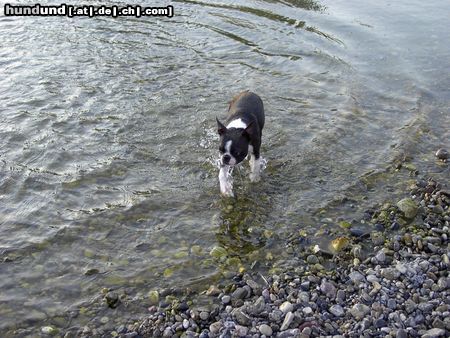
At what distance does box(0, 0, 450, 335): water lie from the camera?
23.0ft

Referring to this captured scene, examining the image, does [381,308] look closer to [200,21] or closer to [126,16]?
[200,21]

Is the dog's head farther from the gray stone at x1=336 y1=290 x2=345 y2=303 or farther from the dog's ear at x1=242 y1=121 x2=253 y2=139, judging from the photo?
the gray stone at x1=336 y1=290 x2=345 y2=303

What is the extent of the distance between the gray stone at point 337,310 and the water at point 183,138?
128cm

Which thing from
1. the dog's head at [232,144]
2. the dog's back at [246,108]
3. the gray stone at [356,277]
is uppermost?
the dog's back at [246,108]

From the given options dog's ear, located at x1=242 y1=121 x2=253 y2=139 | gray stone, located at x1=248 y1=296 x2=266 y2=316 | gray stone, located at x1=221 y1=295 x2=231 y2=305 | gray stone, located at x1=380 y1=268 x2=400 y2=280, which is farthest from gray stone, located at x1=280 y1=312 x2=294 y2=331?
dog's ear, located at x1=242 y1=121 x2=253 y2=139

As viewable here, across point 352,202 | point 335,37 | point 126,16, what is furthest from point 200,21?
point 352,202

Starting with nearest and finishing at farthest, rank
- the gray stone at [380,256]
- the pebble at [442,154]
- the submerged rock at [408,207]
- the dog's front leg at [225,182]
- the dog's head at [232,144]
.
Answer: the gray stone at [380,256] < the submerged rock at [408,207] < the dog's head at [232,144] < the dog's front leg at [225,182] < the pebble at [442,154]

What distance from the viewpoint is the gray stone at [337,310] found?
5832 mm

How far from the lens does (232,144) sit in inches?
314

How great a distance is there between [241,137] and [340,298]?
312 centimetres

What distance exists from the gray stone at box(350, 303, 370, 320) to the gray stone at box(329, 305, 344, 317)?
0.12 m

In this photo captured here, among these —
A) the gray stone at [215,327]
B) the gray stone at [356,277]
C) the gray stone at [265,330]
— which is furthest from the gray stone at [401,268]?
the gray stone at [215,327]

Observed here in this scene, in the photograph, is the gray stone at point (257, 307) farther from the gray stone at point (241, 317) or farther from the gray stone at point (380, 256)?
the gray stone at point (380, 256)

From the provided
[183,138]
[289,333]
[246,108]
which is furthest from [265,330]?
[183,138]
